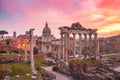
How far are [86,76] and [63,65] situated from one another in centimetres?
711

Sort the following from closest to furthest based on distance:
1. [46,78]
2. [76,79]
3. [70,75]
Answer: [46,78], [76,79], [70,75]

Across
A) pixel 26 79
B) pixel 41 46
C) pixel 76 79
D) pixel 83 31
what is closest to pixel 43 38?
pixel 41 46

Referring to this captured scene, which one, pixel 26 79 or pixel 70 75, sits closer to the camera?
pixel 26 79

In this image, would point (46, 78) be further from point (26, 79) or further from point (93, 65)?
point (93, 65)

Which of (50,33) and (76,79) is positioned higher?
(50,33)

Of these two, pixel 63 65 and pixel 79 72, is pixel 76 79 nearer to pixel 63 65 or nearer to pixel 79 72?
pixel 79 72

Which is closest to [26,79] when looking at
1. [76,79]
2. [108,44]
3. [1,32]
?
[76,79]

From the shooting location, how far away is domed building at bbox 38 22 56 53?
80194 millimetres

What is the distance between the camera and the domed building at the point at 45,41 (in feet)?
263

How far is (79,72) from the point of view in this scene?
1181 inches

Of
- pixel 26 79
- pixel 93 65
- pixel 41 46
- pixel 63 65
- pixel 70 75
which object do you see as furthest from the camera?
pixel 41 46

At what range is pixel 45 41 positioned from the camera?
269ft

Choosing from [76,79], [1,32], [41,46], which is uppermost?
[1,32]

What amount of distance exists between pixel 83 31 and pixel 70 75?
41.2 feet
